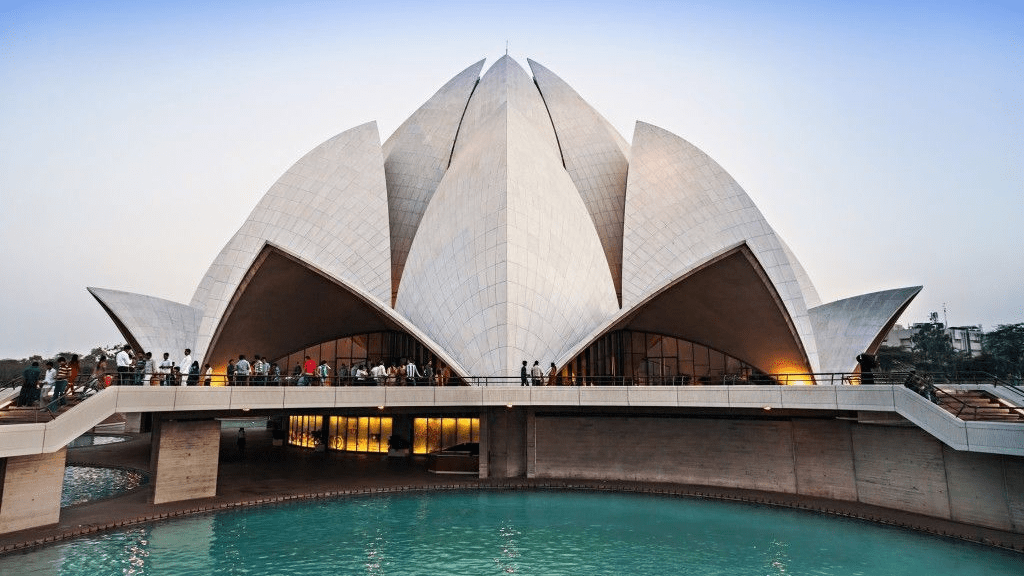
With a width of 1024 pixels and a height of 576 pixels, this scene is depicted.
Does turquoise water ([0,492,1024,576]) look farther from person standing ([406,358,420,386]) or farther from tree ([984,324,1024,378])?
tree ([984,324,1024,378])

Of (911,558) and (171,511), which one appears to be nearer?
(911,558)

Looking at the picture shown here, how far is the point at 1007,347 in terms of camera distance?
6462 centimetres

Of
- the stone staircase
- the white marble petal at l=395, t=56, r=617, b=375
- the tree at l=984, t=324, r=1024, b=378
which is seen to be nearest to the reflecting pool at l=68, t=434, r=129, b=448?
the white marble petal at l=395, t=56, r=617, b=375

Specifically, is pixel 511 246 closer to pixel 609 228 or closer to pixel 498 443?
pixel 498 443

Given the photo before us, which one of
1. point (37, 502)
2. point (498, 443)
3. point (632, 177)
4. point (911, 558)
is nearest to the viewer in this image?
point (911, 558)

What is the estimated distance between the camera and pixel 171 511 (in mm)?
13406

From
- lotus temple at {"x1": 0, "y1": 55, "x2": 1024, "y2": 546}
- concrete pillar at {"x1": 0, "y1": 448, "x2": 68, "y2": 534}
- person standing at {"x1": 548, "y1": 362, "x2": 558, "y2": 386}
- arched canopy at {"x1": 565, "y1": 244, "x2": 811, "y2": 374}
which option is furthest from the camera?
arched canopy at {"x1": 565, "y1": 244, "x2": 811, "y2": 374}

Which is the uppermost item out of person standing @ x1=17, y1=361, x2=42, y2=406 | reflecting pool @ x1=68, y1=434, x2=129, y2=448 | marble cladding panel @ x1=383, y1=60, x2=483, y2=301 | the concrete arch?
marble cladding panel @ x1=383, y1=60, x2=483, y2=301

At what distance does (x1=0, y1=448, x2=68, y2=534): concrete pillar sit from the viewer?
37.1 feet

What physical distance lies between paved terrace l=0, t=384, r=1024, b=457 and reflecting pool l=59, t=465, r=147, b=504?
4299 mm

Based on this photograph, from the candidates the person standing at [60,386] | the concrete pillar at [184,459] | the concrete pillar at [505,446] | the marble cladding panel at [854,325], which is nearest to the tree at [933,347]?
the marble cladding panel at [854,325]

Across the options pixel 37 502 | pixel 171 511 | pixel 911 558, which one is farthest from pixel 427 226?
pixel 911 558

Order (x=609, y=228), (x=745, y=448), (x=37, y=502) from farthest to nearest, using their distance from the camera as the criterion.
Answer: (x=609, y=228)
(x=745, y=448)
(x=37, y=502)

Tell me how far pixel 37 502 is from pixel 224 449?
16633 millimetres
